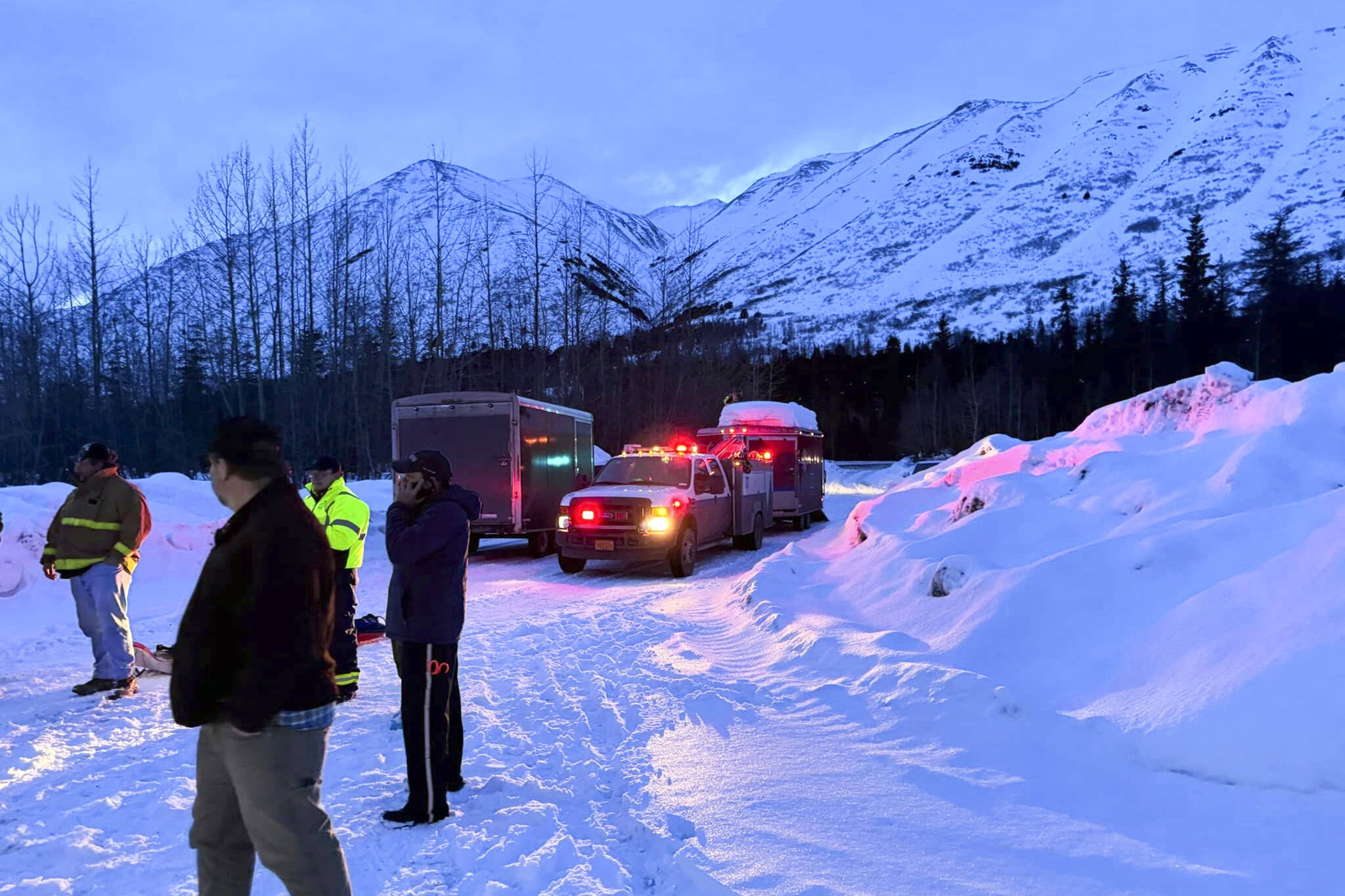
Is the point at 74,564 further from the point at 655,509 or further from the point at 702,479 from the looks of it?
Answer: the point at 702,479

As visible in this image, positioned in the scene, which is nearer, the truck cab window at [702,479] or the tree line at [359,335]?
the truck cab window at [702,479]

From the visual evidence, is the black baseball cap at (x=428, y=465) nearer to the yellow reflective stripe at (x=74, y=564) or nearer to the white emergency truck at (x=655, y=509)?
the yellow reflective stripe at (x=74, y=564)

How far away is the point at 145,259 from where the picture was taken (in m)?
36.0

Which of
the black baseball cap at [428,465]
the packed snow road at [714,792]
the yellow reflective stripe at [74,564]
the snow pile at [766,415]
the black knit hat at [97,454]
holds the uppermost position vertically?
the snow pile at [766,415]

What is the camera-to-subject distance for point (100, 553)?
6.58 metres

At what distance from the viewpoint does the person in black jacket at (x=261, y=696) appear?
104 inches

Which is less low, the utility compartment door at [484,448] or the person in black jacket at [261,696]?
the utility compartment door at [484,448]

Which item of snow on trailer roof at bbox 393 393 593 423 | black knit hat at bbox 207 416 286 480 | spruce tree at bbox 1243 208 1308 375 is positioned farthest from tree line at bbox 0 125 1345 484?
black knit hat at bbox 207 416 286 480

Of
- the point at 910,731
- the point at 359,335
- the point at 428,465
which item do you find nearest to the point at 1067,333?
the point at 359,335

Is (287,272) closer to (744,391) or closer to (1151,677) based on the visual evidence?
(744,391)

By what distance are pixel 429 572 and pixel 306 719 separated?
5.30 feet

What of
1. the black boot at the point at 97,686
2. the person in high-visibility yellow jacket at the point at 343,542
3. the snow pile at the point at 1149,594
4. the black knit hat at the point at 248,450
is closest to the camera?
the black knit hat at the point at 248,450

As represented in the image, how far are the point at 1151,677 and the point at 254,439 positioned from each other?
5.07 metres

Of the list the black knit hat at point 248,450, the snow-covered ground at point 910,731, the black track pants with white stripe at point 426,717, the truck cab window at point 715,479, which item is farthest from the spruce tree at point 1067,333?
the black knit hat at point 248,450
